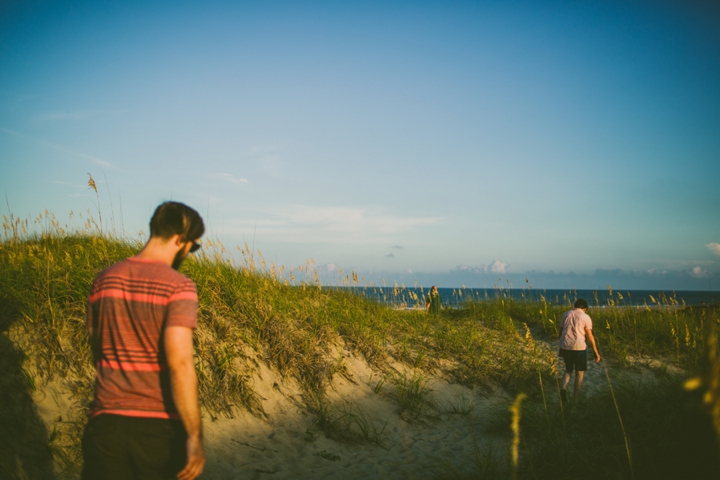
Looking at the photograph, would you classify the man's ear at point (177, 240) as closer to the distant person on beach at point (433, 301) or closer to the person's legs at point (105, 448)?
the person's legs at point (105, 448)

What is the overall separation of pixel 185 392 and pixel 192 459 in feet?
1.08

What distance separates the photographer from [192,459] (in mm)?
1933

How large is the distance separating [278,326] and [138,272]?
4.65 m

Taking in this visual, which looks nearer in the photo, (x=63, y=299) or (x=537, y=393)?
(x=63, y=299)

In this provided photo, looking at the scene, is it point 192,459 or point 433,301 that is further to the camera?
point 433,301

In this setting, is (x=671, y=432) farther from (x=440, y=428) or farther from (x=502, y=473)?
(x=440, y=428)

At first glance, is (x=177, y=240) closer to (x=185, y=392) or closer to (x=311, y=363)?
(x=185, y=392)

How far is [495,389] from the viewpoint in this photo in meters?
7.62

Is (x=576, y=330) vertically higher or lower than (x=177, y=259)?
lower

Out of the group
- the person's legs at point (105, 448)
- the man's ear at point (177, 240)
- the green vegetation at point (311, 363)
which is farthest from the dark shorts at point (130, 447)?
the green vegetation at point (311, 363)

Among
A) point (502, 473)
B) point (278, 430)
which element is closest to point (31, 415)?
point (278, 430)

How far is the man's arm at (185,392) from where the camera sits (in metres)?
1.93

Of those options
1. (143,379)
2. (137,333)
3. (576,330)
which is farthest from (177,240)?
(576,330)

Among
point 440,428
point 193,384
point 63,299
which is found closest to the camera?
point 193,384
